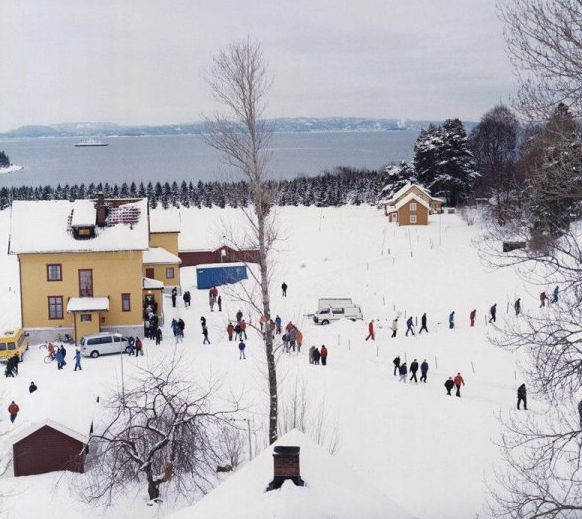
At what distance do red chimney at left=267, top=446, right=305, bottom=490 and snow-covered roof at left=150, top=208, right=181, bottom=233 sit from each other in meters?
35.4

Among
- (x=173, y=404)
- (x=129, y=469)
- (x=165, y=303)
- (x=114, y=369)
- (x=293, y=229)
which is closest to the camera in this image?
(x=129, y=469)

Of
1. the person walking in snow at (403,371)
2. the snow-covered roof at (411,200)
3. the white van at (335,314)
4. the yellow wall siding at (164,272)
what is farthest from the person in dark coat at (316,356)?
the snow-covered roof at (411,200)

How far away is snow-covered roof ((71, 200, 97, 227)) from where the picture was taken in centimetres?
3306

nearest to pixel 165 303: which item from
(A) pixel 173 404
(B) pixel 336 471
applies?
(A) pixel 173 404

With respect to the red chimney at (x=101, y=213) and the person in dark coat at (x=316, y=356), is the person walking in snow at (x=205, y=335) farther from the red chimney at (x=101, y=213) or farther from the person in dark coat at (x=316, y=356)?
the red chimney at (x=101, y=213)

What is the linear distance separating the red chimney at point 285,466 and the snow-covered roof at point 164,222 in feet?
116

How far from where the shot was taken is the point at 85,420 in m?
21.2

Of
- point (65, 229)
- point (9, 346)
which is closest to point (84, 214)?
point (65, 229)

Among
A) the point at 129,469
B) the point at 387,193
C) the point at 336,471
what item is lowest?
the point at 129,469

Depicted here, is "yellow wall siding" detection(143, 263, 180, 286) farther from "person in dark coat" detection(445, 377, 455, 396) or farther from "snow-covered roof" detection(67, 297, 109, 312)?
"person in dark coat" detection(445, 377, 455, 396)

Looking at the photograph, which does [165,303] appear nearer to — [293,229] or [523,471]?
[293,229]

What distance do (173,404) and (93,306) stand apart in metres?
14.2

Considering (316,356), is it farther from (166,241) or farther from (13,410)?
(166,241)

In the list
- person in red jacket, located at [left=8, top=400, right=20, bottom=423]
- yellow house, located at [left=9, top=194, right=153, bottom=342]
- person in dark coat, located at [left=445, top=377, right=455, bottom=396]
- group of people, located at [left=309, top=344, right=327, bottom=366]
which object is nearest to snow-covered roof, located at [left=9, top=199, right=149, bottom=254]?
yellow house, located at [left=9, top=194, right=153, bottom=342]
